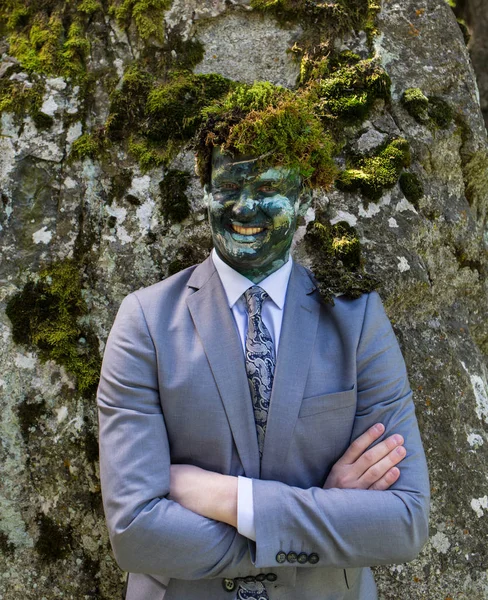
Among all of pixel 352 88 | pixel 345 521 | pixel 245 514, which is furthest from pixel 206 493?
pixel 352 88

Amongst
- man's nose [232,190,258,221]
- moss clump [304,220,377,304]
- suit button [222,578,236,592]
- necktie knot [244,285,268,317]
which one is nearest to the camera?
suit button [222,578,236,592]

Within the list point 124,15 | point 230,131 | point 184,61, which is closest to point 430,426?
point 230,131

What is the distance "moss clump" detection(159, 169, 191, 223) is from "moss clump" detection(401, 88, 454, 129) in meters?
1.30

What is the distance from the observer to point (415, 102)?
3.46 metres

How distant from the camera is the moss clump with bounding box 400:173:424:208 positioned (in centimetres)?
336

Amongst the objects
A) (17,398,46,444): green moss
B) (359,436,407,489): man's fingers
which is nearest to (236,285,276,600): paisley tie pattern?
(359,436,407,489): man's fingers

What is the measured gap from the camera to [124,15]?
11.2 ft

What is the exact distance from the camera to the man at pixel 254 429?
210 centimetres

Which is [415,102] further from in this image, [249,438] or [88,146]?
[249,438]

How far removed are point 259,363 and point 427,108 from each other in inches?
78.8

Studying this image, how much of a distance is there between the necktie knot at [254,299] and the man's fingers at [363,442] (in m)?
0.61

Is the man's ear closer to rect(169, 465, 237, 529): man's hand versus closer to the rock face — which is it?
the rock face

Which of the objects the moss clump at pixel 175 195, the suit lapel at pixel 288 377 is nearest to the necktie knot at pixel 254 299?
the suit lapel at pixel 288 377

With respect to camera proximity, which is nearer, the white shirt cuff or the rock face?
the white shirt cuff
